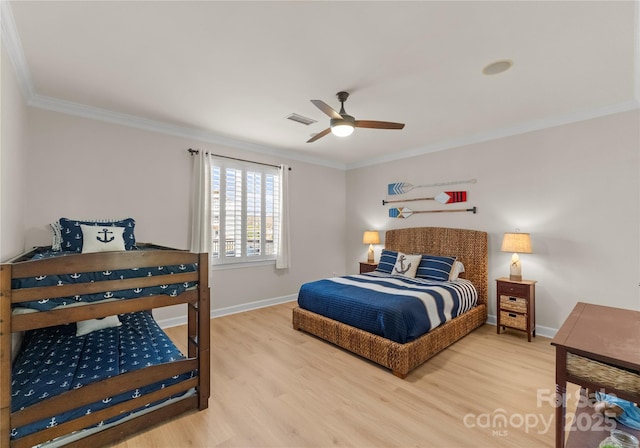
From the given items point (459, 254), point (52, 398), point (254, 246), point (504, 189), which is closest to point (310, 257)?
point (254, 246)

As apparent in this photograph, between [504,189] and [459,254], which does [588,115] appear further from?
[459,254]

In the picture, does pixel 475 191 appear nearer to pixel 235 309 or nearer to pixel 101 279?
pixel 235 309

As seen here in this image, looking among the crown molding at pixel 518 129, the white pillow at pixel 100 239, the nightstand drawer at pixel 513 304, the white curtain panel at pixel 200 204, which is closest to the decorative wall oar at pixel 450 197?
the crown molding at pixel 518 129

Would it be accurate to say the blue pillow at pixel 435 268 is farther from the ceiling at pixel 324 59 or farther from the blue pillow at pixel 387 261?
the ceiling at pixel 324 59

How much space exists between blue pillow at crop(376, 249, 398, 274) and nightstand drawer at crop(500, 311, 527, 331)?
4.97ft

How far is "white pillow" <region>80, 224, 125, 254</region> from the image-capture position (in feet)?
8.61

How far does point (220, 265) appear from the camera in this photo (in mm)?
4160

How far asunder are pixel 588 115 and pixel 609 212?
1.12 m

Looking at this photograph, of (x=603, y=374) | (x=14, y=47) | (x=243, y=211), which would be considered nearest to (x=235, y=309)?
(x=243, y=211)

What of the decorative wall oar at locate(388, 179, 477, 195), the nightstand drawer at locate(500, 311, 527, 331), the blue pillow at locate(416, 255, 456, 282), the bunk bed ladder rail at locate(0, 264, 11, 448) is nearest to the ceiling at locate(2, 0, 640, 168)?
the decorative wall oar at locate(388, 179, 477, 195)

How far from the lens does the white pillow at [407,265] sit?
159 inches

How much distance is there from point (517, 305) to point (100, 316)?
4.03 metres

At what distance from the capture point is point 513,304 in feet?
11.0

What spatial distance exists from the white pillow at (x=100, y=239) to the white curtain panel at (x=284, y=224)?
2371 millimetres
